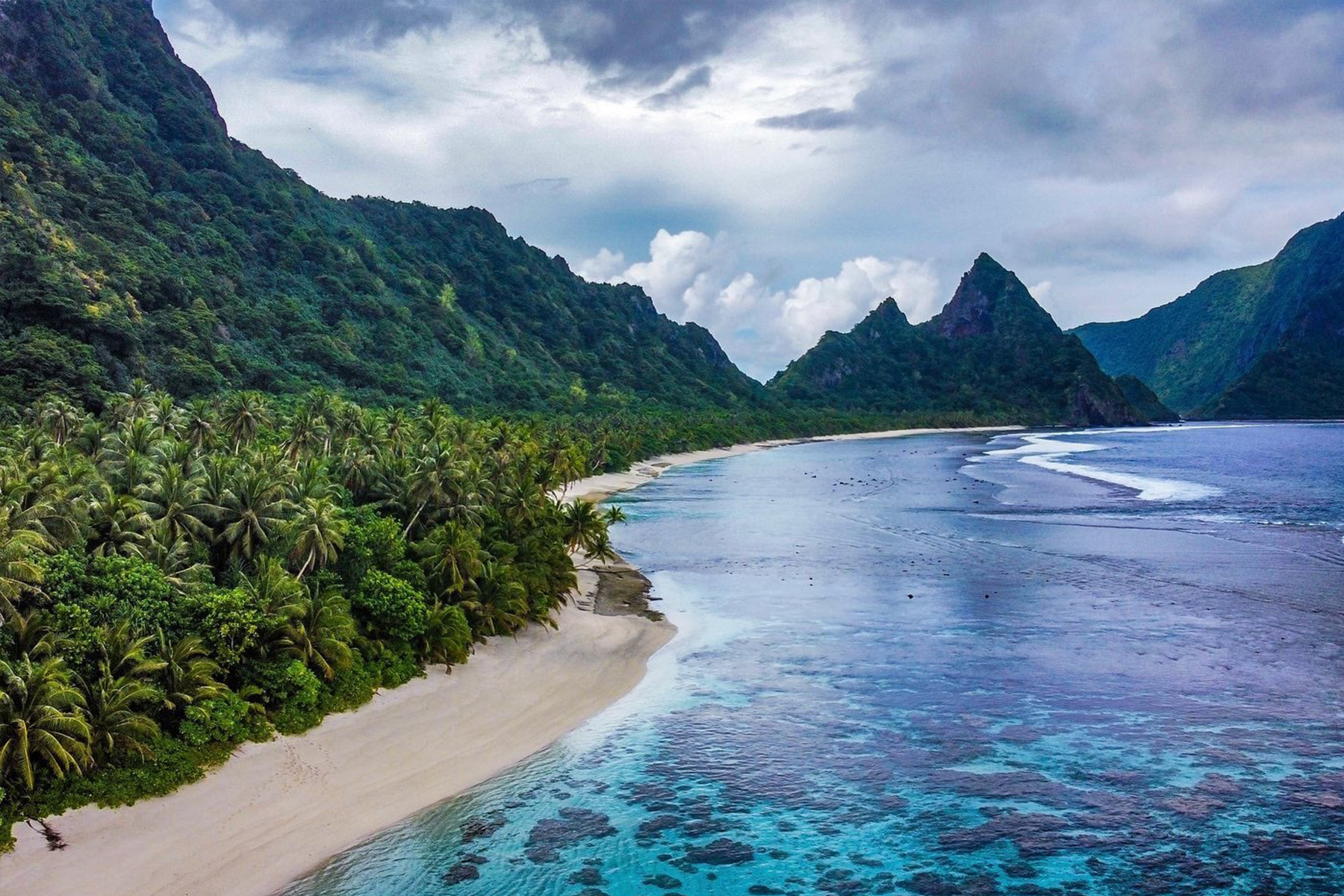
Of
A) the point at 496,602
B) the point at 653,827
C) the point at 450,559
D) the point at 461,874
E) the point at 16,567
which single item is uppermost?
the point at 16,567

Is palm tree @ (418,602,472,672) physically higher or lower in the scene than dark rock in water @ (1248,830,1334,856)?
higher

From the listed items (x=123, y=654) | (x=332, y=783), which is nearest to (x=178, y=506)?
(x=123, y=654)

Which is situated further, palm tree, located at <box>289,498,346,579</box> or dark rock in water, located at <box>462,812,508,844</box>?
palm tree, located at <box>289,498,346,579</box>

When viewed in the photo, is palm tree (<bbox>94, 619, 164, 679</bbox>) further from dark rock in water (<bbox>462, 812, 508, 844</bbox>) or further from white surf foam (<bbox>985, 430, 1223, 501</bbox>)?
white surf foam (<bbox>985, 430, 1223, 501</bbox>)

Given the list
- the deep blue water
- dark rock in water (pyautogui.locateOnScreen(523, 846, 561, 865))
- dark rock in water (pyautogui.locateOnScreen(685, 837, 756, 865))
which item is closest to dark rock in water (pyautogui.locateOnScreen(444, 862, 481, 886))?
the deep blue water

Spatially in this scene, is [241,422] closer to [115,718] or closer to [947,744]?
[115,718]
